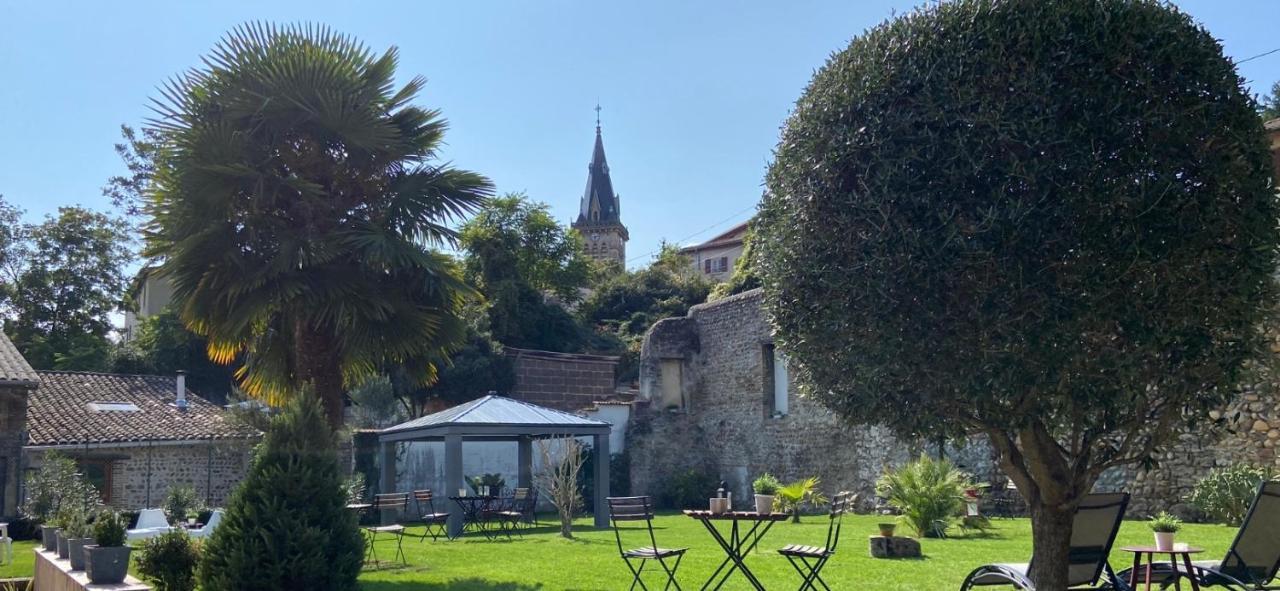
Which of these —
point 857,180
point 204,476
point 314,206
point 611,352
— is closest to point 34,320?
point 204,476

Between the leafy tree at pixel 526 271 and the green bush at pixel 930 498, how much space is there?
58.8 feet

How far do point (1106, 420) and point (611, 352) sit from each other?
31.9 m

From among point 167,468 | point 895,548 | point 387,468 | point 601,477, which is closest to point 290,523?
point 895,548

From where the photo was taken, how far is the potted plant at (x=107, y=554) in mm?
6984

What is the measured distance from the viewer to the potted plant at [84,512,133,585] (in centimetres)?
698

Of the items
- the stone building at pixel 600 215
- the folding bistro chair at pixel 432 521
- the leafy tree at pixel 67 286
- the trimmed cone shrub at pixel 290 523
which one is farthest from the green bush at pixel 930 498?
the stone building at pixel 600 215

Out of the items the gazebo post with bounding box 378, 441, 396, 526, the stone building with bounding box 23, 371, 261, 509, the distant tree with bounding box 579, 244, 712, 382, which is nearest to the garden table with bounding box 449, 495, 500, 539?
the gazebo post with bounding box 378, 441, 396, 526

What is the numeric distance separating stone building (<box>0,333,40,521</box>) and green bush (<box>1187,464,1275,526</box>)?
1861 centimetres

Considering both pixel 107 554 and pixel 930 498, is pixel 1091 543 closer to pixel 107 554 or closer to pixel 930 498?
pixel 107 554

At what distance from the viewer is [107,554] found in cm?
698

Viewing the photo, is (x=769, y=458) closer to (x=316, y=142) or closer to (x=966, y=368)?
(x=316, y=142)

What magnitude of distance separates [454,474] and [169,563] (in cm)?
794

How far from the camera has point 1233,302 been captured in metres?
4.93

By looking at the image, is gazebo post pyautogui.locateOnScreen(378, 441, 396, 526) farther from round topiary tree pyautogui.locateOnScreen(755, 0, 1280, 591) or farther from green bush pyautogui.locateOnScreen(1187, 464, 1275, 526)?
round topiary tree pyautogui.locateOnScreen(755, 0, 1280, 591)
